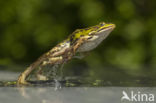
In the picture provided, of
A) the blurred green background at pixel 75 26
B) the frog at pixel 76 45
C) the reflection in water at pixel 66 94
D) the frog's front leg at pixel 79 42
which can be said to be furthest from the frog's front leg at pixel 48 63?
the blurred green background at pixel 75 26

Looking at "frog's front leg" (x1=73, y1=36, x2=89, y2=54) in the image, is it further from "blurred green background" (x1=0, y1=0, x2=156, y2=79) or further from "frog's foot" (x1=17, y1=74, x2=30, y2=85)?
"blurred green background" (x1=0, y1=0, x2=156, y2=79)

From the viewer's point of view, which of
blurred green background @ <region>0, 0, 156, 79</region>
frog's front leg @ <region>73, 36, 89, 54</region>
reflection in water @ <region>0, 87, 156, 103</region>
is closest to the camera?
reflection in water @ <region>0, 87, 156, 103</region>

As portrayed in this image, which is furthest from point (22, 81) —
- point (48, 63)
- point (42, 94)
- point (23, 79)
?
point (42, 94)

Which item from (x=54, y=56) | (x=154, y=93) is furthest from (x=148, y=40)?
(x=154, y=93)

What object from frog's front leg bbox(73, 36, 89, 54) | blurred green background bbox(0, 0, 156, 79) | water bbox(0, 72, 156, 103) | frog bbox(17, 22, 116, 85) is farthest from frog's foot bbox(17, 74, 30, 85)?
blurred green background bbox(0, 0, 156, 79)

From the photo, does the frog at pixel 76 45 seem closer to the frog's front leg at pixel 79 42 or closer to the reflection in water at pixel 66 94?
the frog's front leg at pixel 79 42

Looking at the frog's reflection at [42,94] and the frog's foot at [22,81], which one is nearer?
the frog's reflection at [42,94]
